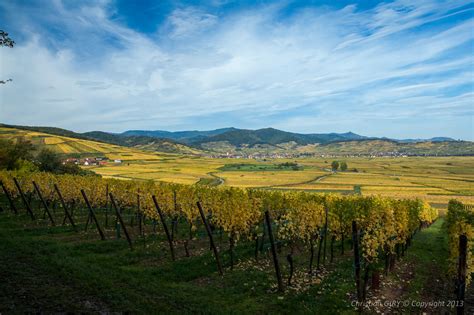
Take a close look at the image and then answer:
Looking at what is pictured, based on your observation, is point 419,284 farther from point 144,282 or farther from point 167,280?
point 144,282

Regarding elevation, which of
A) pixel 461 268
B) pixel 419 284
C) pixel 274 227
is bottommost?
pixel 419 284

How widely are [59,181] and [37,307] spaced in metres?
33.4

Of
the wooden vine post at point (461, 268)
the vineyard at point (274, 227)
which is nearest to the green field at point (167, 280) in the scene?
the vineyard at point (274, 227)

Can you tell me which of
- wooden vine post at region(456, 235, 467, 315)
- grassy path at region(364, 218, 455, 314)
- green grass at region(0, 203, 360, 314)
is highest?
wooden vine post at region(456, 235, 467, 315)

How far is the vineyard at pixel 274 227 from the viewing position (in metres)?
19.1

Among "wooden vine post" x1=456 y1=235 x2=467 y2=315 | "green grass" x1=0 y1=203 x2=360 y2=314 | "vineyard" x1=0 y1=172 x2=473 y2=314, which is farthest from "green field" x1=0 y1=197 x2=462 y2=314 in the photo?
"wooden vine post" x1=456 y1=235 x2=467 y2=315

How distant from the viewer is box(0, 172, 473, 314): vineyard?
19062mm

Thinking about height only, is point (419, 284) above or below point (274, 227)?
below

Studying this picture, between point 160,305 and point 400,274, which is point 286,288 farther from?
point 400,274

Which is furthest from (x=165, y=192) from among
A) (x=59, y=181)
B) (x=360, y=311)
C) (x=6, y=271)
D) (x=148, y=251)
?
(x=360, y=311)

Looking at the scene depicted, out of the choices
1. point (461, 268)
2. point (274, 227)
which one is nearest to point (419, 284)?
point (461, 268)

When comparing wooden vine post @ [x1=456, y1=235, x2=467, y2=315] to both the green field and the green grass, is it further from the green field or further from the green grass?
the green grass

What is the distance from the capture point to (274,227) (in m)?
33.0

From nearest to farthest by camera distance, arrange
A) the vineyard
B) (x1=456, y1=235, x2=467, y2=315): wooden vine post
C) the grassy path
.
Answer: (x1=456, y1=235, x2=467, y2=315): wooden vine post → the grassy path → the vineyard
